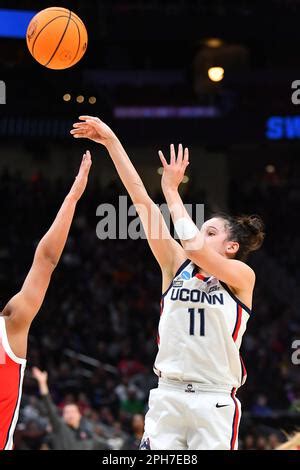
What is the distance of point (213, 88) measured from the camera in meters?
20.7

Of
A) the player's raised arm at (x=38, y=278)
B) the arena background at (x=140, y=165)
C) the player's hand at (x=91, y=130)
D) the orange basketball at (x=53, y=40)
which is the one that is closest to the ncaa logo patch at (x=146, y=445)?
the player's raised arm at (x=38, y=278)

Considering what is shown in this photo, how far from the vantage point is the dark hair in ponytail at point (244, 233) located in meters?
4.70

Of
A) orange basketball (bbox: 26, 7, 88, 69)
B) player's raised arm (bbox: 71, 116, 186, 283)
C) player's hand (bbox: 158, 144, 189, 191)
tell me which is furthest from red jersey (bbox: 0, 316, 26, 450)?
orange basketball (bbox: 26, 7, 88, 69)

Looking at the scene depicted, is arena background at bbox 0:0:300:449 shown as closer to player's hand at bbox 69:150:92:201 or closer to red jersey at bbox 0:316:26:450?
player's hand at bbox 69:150:92:201

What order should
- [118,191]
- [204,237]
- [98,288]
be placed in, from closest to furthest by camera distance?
[204,237], [98,288], [118,191]

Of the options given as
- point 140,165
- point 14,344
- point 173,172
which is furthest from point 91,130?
point 140,165

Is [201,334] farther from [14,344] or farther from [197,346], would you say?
[14,344]

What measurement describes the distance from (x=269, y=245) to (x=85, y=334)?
6218 mm

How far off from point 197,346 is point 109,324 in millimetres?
13133

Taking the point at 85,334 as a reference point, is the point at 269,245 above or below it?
above

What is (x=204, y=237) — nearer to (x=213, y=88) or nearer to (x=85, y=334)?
(x=85, y=334)

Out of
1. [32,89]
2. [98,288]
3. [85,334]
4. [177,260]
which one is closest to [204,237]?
[177,260]

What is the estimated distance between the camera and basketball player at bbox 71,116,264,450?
427 cm

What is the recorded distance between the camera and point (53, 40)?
241 inches
